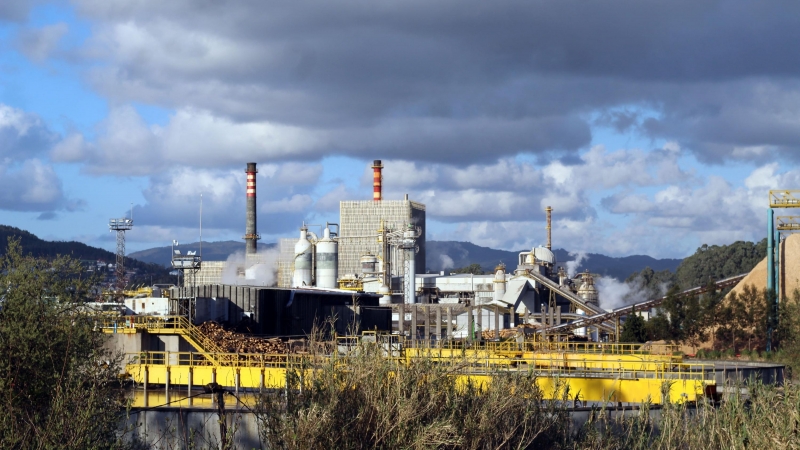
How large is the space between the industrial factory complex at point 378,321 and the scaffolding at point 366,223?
177mm

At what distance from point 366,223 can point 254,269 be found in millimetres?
23401

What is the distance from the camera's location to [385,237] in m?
79.2

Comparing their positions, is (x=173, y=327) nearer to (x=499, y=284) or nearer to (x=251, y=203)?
(x=499, y=284)

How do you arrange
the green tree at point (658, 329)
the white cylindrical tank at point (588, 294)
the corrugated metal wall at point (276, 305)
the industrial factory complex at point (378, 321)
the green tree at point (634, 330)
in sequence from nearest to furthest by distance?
1. the industrial factory complex at point (378, 321)
2. the corrugated metal wall at point (276, 305)
3. the green tree at point (658, 329)
4. the green tree at point (634, 330)
5. the white cylindrical tank at point (588, 294)

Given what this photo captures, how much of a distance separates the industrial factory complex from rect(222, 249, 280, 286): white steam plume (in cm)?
23

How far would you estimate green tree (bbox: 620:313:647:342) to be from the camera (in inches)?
2258

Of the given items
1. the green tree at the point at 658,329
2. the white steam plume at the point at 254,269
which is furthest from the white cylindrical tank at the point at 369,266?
the green tree at the point at 658,329

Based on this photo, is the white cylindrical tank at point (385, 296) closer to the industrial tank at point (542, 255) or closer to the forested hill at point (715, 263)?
the industrial tank at point (542, 255)

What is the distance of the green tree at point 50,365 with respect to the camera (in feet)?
44.3

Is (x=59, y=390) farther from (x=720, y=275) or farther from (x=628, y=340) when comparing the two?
(x=720, y=275)

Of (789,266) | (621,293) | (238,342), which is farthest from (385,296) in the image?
(621,293)

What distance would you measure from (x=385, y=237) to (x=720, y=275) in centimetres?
7709

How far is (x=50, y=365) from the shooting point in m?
16.4

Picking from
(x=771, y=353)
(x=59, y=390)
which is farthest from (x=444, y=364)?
(x=771, y=353)
